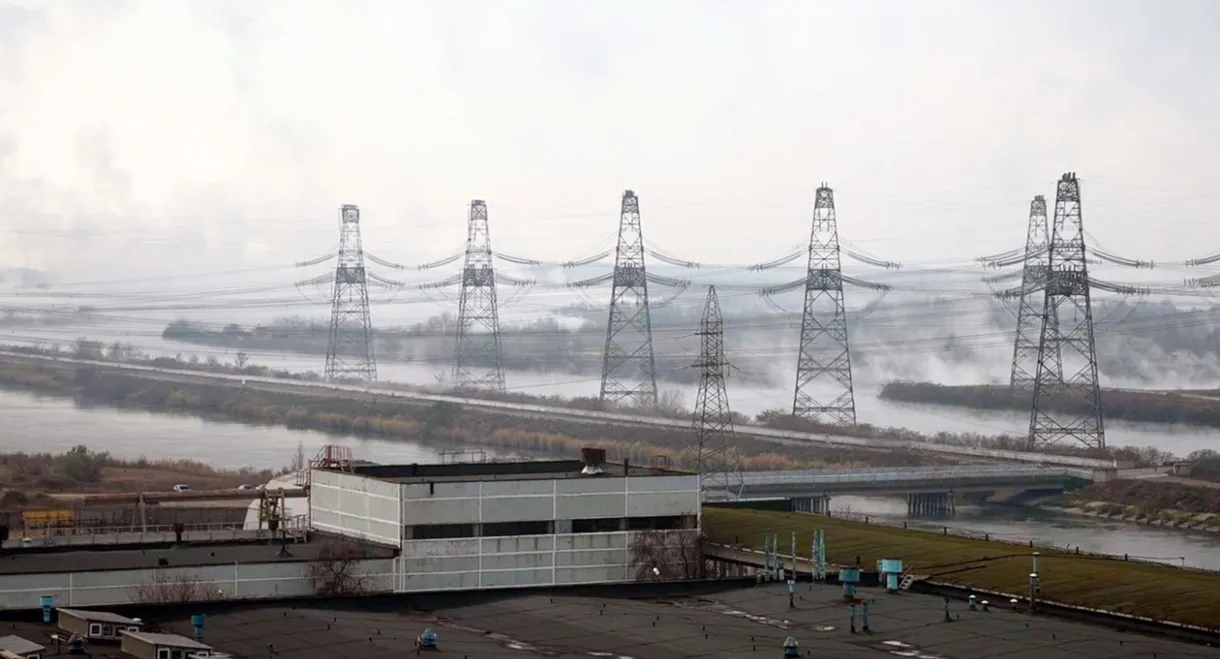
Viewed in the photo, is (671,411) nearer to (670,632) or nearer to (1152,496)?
(1152,496)

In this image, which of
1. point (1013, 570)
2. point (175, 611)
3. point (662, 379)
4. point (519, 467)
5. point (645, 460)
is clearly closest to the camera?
point (175, 611)

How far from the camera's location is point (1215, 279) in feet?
231

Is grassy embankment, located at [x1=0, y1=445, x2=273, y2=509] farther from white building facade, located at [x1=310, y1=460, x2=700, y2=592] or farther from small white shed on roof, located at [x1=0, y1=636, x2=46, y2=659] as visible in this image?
small white shed on roof, located at [x1=0, y1=636, x2=46, y2=659]

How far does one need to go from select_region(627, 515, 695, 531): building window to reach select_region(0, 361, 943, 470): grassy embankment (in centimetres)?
2698

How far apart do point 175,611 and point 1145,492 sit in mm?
31952

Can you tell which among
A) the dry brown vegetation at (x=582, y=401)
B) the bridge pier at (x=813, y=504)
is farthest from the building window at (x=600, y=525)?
the dry brown vegetation at (x=582, y=401)

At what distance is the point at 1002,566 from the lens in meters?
18.4

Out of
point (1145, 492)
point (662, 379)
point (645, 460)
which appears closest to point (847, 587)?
point (1145, 492)

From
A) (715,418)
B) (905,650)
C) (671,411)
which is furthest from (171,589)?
(671,411)

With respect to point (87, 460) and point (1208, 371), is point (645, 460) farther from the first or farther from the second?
point (1208, 371)

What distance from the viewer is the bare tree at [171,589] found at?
17375 mm

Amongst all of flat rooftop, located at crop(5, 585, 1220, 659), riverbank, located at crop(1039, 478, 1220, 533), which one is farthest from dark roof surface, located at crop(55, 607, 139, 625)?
riverbank, located at crop(1039, 478, 1220, 533)

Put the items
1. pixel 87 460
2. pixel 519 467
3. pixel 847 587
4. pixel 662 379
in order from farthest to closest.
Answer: pixel 662 379 < pixel 87 460 < pixel 519 467 < pixel 847 587

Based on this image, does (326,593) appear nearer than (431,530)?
Yes
